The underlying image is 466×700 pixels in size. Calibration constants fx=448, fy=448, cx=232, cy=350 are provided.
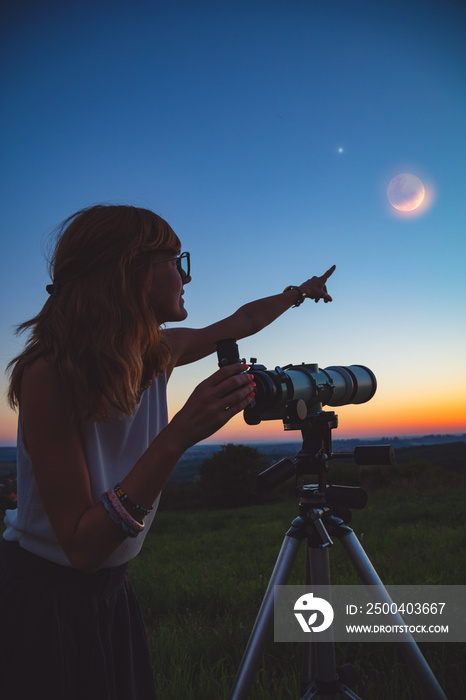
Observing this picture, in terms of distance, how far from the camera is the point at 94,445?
154 centimetres

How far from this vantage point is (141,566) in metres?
6.76

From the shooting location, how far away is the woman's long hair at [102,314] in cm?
150

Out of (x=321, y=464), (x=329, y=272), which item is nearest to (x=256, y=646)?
(x=321, y=464)

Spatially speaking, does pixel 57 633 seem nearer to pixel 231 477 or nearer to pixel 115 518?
pixel 115 518

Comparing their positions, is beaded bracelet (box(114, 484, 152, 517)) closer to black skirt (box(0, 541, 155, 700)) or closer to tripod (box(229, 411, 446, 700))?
black skirt (box(0, 541, 155, 700))

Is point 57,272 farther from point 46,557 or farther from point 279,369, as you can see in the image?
point 279,369

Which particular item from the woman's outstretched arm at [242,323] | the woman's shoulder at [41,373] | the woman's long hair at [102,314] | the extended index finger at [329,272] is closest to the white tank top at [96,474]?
the woman's long hair at [102,314]

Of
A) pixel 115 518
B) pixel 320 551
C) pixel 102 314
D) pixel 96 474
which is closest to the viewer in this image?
pixel 115 518

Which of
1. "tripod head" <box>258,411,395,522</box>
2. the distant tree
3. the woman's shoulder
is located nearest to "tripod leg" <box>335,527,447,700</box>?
"tripod head" <box>258,411,395,522</box>

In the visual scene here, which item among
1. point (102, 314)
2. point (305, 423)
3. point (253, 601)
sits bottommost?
point (253, 601)

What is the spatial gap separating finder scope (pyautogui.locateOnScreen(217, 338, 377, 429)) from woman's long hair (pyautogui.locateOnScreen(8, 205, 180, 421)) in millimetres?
676

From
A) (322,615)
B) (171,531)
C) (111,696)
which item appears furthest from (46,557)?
(171,531)

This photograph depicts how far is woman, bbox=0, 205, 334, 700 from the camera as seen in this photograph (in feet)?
4.45

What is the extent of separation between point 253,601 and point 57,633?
328 centimetres
